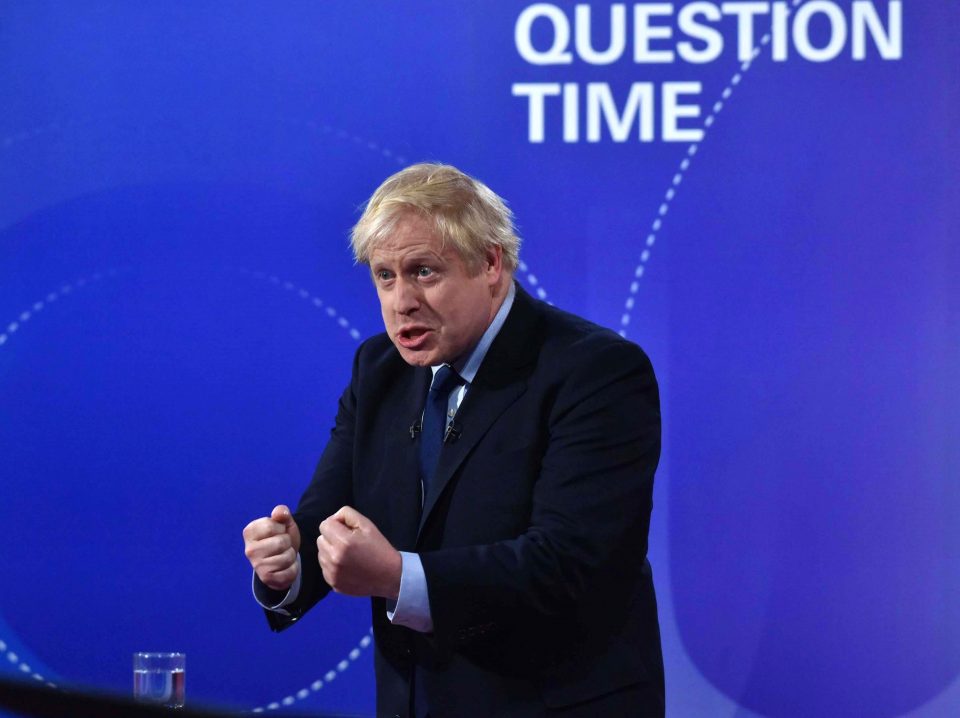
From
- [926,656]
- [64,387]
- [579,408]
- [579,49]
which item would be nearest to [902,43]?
[579,49]

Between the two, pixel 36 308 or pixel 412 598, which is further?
pixel 36 308

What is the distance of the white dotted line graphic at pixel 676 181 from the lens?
3434 millimetres

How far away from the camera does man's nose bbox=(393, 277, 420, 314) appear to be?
2072 mm

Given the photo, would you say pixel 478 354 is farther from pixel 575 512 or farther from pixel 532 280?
pixel 532 280

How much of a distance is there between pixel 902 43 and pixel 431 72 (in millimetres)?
1289

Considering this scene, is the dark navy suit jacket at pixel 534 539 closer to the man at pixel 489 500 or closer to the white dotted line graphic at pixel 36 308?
the man at pixel 489 500

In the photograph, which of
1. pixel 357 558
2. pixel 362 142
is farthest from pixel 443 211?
pixel 362 142

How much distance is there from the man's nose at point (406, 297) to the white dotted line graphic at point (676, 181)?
4.85 feet

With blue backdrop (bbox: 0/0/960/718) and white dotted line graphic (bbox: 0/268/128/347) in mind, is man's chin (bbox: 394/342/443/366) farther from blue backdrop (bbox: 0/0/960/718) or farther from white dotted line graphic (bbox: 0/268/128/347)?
white dotted line graphic (bbox: 0/268/128/347)

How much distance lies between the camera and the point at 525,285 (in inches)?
138

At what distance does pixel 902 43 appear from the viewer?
3416 millimetres

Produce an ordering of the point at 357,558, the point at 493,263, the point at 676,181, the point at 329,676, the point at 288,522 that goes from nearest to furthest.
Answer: the point at 357,558
the point at 288,522
the point at 493,263
the point at 676,181
the point at 329,676

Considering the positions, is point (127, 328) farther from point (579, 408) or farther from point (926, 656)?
point (926, 656)

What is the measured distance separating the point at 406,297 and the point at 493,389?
0.21 m
